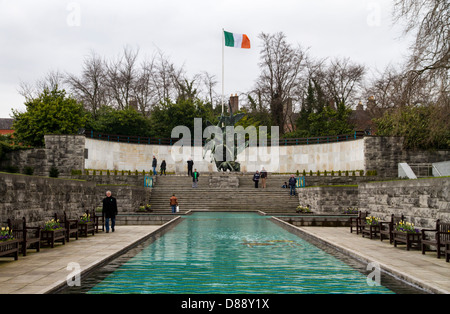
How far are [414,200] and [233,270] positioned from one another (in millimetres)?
6888

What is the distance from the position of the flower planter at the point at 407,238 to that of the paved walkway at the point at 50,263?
7.23 metres

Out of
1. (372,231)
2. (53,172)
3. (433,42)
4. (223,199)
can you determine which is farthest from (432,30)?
(53,172)

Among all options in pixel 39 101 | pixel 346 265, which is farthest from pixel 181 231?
pixel 39 101

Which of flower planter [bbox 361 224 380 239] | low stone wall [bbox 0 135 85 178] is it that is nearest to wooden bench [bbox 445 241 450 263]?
flower planter [bbox 361 224 380 239]

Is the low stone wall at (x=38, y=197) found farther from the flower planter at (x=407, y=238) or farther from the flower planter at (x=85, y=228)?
the flower planter at (x=407, y=238)

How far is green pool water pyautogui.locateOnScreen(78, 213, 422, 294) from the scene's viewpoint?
6.98 meters

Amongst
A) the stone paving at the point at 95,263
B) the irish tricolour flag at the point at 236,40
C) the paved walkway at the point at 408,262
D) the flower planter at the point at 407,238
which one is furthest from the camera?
the irish tricolour flag at the point at 236,40

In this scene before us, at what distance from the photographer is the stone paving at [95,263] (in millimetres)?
6676

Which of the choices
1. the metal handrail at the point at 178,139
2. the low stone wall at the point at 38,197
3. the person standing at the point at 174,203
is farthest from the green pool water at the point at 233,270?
the metal handrail at the point at 178,139

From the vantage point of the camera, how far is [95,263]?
8.47 meters

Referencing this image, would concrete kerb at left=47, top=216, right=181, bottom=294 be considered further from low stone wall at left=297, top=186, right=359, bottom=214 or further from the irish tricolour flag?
the irish tricolour flag

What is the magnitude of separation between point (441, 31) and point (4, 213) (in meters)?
16.8
